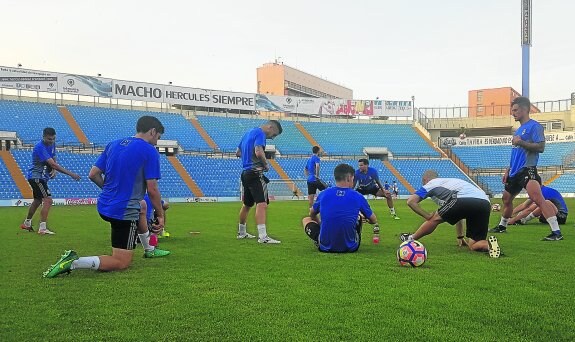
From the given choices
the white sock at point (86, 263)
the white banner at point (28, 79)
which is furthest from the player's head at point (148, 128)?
the white banner at point (28, 79)

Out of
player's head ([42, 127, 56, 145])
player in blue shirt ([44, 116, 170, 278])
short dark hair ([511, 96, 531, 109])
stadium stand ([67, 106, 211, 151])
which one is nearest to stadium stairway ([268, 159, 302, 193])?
stadium stand ([67, 106, 211, 151])

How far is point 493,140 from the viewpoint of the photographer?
4962cm

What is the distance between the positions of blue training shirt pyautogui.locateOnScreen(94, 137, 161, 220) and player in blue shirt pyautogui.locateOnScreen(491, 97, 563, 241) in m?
6.07

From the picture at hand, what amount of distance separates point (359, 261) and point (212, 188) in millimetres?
30532

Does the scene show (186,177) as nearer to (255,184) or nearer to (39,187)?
Result: (39,187)

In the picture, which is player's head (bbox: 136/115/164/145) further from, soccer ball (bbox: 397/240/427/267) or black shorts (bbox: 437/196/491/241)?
black shorts (bbox: 437/196/491/241)

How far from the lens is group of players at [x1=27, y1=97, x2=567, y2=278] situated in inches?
205

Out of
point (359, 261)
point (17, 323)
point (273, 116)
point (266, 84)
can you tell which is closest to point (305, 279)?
point (359, 261)

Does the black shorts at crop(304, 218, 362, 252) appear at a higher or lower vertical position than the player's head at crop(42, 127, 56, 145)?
lower

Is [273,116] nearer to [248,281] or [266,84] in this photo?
[266,84]

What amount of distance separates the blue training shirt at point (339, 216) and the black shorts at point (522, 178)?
351 cm

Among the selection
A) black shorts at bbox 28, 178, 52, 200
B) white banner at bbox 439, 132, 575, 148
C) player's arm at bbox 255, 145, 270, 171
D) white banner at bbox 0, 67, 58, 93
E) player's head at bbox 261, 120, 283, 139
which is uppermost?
white banner at bbox 0, 67, 58, 93

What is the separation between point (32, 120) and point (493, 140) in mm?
44068

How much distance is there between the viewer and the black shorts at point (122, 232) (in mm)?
5167
